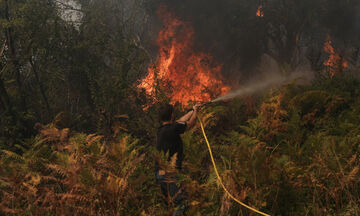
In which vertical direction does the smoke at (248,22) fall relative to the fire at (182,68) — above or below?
above

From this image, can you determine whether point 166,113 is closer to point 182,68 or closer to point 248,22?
point 182,68

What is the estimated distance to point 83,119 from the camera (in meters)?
11.2

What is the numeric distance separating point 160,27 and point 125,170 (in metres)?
16.6

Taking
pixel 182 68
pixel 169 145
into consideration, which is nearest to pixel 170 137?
pixel 169 145

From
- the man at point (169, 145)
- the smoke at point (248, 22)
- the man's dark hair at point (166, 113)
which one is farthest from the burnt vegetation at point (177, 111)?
the man's dark hair at point (166, 113)

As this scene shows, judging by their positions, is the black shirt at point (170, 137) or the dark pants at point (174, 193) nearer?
the dark pants at point (174, 193)

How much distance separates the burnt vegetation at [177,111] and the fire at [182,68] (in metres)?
0.59

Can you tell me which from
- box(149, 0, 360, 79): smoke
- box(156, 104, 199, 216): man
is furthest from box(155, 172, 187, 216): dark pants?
box(149, 0, 360, 79): smoke

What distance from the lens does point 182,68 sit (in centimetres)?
1439

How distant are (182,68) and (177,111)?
5424mm

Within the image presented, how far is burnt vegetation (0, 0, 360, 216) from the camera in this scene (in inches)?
147

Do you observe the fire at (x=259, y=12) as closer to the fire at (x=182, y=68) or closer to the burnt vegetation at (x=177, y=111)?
the burnt vegetation at (x=177, y=111)

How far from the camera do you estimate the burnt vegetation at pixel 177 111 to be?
3742mm

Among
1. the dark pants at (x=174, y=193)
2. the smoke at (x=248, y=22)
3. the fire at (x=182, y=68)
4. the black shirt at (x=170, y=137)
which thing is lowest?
the dark pants at (x=174, y=193)
